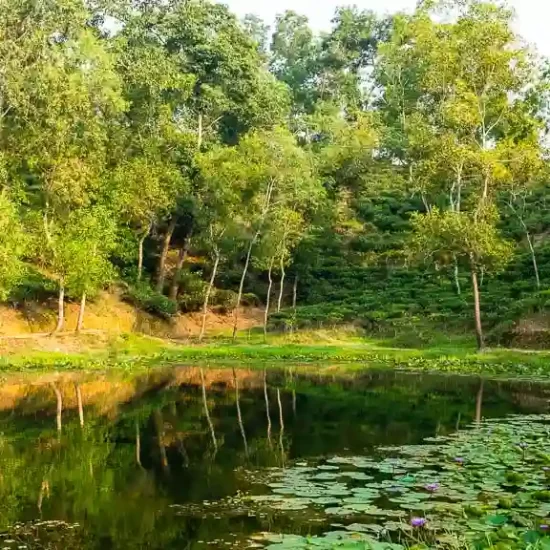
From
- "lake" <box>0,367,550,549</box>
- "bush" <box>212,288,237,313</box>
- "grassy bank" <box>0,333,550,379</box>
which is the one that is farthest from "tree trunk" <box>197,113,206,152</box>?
"lake" <box>0,367,550,549</box>

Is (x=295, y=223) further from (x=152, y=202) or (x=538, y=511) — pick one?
(x=538, y=511)

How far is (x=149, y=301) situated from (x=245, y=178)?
10.3 meters

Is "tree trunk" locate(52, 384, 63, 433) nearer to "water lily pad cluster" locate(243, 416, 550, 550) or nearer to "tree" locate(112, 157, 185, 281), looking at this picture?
"water lily pad cluster" locate(243, 416, 550, 550)

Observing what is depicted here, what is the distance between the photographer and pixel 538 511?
8.49m

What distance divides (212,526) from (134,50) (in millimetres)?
47411

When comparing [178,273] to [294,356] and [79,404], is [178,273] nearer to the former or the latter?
[294,356]

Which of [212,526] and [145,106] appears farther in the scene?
[145,106]

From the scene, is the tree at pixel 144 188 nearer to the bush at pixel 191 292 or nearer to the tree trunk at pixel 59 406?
the bush at pixel 191 292

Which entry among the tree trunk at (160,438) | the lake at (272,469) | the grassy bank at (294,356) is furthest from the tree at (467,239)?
the tree trunk at (160,438)

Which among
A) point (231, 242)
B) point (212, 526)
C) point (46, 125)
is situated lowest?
point (212, 526)

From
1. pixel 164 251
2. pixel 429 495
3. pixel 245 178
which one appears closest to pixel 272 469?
pixel 429 495

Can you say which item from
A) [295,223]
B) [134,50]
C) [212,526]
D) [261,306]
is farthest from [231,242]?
[212,526]

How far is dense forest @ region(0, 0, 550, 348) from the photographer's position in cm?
3450

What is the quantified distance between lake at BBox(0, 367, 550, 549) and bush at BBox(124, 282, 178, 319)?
24020 mm
